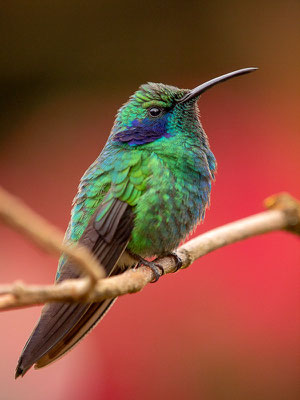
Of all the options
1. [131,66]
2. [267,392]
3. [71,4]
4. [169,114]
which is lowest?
[267,392]

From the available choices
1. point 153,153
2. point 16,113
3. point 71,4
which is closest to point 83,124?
point 16,113

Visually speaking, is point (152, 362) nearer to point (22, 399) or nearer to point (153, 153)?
point (22, 399)

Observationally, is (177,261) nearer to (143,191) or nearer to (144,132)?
(143,191)

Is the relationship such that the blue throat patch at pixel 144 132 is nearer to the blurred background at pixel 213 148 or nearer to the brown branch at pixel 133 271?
the brown branch at pixel 133 271

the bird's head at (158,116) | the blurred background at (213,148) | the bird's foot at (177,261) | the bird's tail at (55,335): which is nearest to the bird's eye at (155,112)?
the bird's head at (158,116)

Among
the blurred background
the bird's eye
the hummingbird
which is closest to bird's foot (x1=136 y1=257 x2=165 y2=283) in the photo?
the hummingbird

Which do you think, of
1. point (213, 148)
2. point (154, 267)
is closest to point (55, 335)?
point (154, 267)

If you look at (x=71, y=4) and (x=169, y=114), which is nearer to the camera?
(x=169, y=114)
